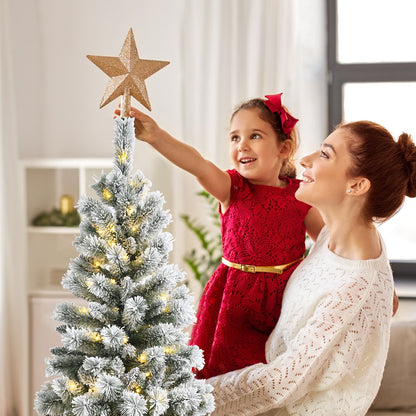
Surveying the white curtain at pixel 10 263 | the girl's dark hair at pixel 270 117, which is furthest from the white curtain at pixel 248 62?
the girl's dark hair at pixel 270 117

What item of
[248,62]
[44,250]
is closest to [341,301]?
[248,62]

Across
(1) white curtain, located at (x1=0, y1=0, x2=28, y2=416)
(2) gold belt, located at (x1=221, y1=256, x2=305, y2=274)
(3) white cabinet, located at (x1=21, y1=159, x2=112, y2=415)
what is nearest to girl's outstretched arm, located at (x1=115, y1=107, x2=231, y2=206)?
(2) gold belt, located at (x1=221, y1=256, x2=305, y2=274)

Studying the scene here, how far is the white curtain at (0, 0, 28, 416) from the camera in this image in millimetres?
3381

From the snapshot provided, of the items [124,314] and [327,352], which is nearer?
[124,314]

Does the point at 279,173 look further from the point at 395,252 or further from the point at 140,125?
the point at 395,252

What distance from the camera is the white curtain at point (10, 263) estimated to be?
3.38m

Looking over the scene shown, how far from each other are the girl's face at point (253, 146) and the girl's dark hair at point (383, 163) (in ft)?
0.85

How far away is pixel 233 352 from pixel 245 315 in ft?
0.34

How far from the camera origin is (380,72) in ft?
11.7

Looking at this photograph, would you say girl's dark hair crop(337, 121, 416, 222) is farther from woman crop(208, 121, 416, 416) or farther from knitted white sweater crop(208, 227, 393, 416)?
knitted white sweater crop(208, 227, 393, 416)

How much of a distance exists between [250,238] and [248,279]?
4.2 inches

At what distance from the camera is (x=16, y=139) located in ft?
11.6

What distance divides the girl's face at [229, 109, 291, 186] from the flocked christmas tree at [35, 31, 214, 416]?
0.52 meters

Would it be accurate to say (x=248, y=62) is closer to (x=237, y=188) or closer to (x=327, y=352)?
(x=237, y=188)
